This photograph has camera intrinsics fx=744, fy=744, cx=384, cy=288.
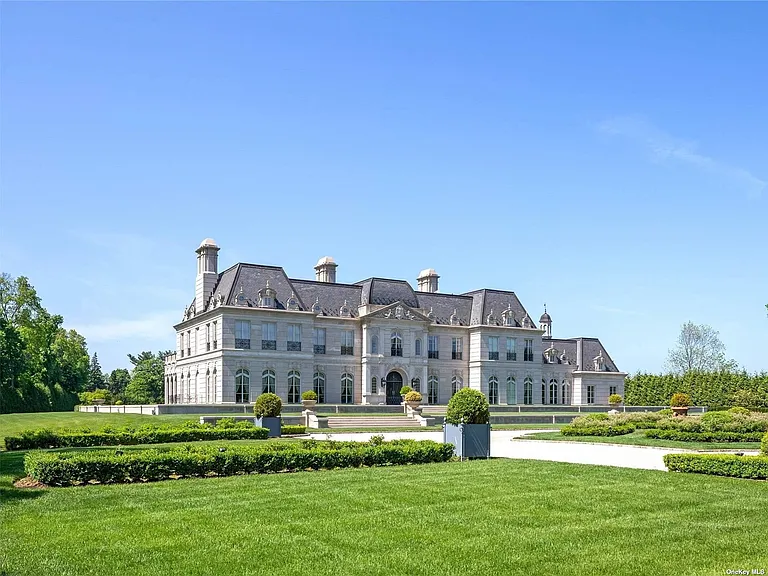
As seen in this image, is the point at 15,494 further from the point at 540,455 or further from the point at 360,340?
the point at 360,340

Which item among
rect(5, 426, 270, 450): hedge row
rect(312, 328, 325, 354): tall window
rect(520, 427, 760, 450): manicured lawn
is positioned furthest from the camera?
rect(312, 328, 325, 354): tall window

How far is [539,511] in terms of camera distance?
40.2 feet

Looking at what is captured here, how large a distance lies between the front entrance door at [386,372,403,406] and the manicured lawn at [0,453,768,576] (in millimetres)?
43585

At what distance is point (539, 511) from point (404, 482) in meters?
3.76

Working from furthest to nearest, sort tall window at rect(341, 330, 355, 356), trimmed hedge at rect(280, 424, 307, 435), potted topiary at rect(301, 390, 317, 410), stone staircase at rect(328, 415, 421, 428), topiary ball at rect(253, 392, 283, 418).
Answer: tall window at rect(341, 330, 355, 356)
potted topiary at rect(301, 390, 317, 410)
stone staircase at rect(328, 415, 421, 428)
trimmed hedge at rect(280, 424, 307, 435)
topiary ball at rect(253, 392, 283, 418)

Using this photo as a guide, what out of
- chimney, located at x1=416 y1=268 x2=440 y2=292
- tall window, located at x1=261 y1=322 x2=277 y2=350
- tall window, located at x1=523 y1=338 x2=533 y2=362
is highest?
chimney, located at x1=416 y1=268 x2=440 y2=292

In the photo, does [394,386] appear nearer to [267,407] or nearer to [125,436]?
[267,407]

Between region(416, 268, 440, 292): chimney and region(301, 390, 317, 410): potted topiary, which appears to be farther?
region(416, 268, 440, 292): chimney

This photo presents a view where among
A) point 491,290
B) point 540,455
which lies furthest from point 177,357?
point 540,455

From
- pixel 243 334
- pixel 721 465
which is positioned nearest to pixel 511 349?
pixel 243 334

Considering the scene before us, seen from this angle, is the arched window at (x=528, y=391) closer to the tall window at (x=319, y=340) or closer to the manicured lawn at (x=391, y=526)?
the tall window at (x=319, y=340)

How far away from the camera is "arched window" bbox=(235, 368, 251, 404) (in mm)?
52062

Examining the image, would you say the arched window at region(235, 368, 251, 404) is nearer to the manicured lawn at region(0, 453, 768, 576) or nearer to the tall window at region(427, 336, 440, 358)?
the tall window at region(427, 336, 440, 358)

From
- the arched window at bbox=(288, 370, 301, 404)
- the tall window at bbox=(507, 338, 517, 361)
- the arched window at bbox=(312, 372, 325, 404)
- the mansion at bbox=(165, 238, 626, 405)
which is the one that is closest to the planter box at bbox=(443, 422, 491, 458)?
the mansion at bbox=(165, 238, 626, 405)
